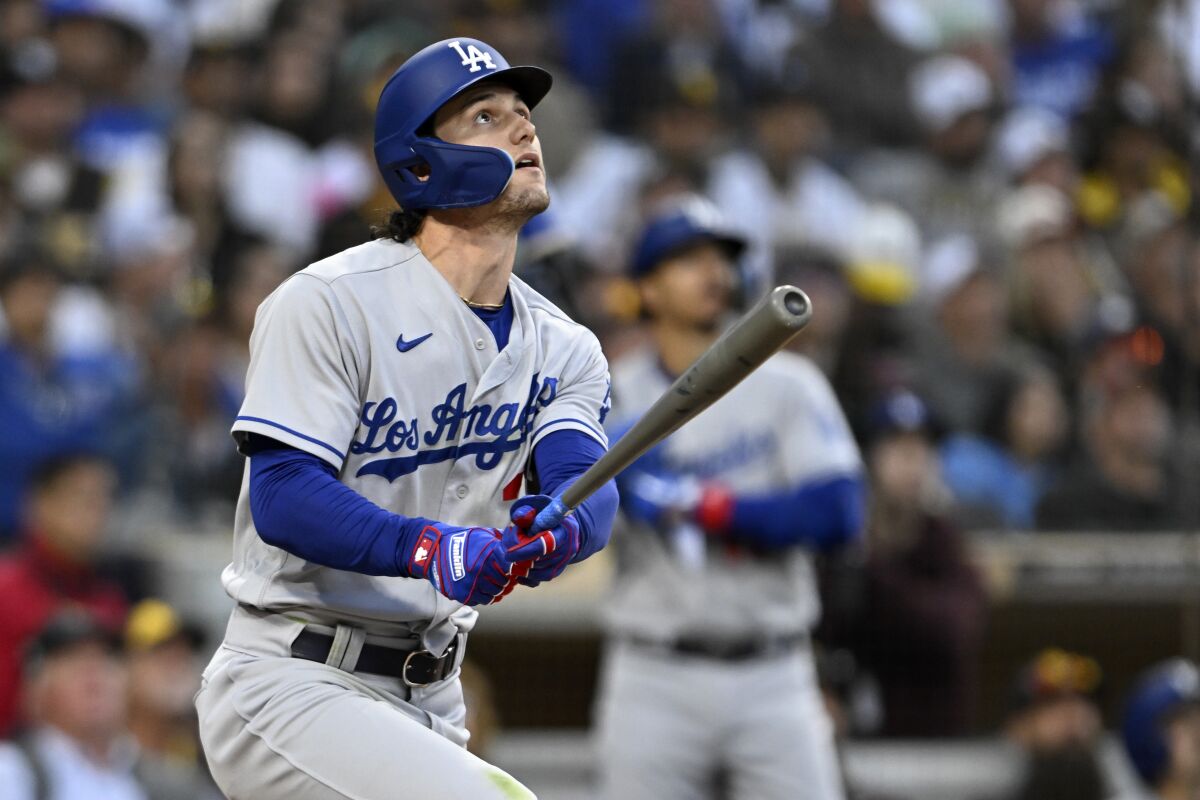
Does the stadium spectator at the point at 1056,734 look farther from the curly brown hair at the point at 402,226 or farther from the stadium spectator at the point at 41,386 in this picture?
the curly brown hair at the point at 402,226

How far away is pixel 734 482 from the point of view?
4816mm

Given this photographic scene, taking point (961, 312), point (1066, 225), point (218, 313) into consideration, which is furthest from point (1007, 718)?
point (218, 313)

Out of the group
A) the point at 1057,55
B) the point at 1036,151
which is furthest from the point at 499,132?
the point at 1057,55

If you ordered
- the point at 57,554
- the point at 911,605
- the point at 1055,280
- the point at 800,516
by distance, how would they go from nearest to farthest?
the point at 800,516 → the point at 57,554 → the point at 911,605 → the point at 1055,280

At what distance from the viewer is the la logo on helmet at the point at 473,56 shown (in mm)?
2727

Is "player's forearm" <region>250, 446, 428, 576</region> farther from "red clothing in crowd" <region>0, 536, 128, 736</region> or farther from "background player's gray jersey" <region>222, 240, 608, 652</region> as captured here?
"red clothing in crowd" <region>0, 536, 128, 736</region>

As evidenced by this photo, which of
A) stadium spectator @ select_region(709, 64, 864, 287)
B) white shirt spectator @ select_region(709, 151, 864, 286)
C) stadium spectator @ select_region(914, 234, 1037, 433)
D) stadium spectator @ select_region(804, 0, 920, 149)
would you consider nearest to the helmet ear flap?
white shirt spectator @ select_region(709, 151, 864, 286)

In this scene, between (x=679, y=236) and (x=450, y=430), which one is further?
(x=679, y=236)

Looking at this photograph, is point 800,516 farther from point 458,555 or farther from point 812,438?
point 458,555

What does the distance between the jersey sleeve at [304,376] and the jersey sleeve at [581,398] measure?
13.0 inches

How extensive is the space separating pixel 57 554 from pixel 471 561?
3.52 metres

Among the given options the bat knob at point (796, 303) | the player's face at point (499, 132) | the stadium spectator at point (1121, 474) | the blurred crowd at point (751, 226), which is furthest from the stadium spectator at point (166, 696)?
the bat knob at point (796, 303)

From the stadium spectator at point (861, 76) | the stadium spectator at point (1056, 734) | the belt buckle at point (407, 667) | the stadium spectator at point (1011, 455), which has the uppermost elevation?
the belt buckle at point (407, 667)

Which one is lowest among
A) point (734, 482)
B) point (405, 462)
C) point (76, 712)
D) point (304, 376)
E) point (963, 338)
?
point (76, 712)
